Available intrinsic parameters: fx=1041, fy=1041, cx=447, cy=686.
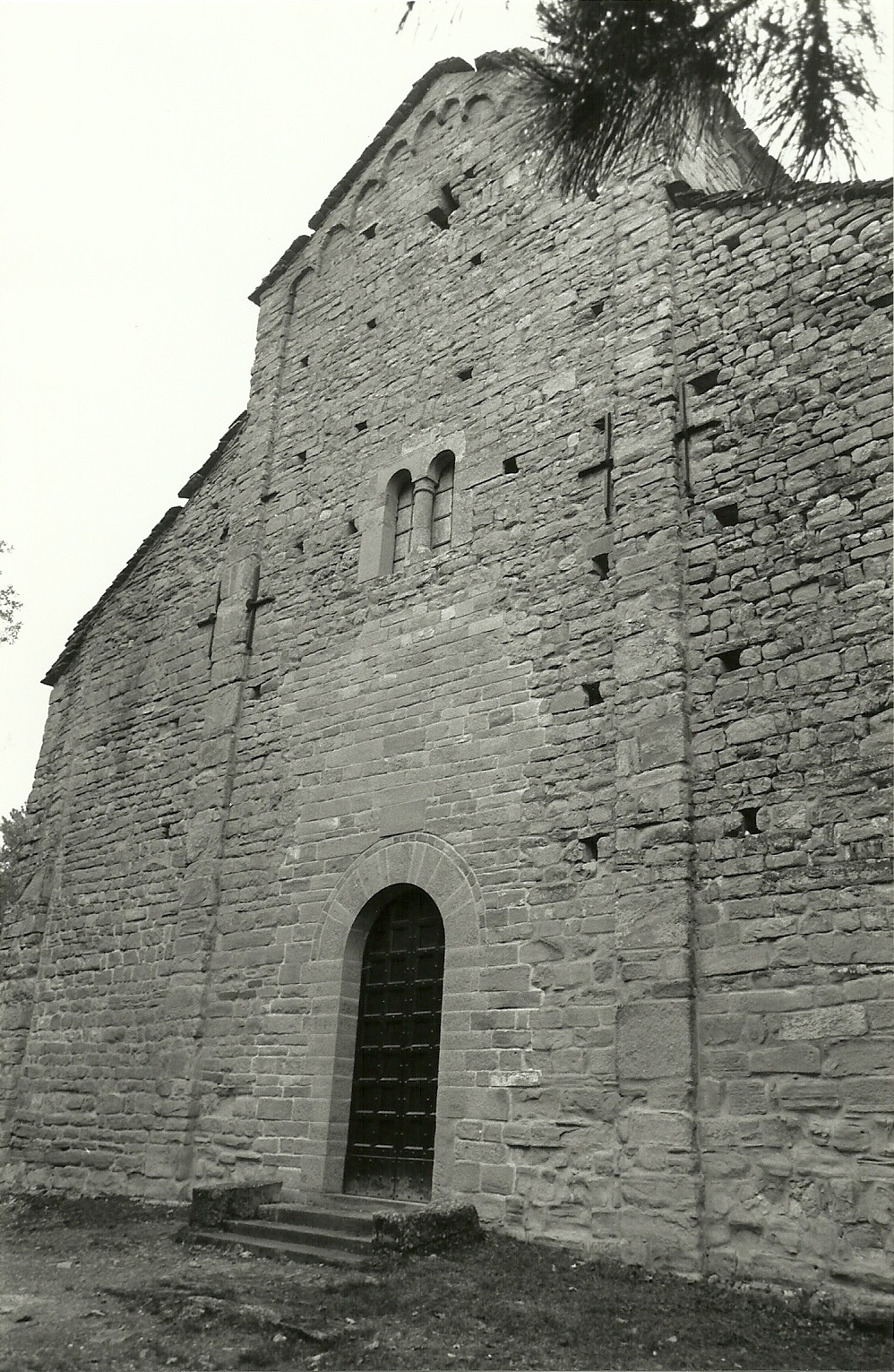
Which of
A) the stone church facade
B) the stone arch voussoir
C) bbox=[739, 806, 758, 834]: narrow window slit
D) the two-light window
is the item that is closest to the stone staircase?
the stone church facade

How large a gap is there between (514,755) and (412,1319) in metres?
3.82

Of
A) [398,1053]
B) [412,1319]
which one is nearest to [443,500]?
[398,1053]

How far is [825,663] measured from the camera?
6.45 metres

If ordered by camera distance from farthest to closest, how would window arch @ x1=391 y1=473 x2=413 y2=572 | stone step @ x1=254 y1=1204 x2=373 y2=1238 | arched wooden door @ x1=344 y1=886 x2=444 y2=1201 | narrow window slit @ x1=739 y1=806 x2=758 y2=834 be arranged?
window arch @ x1=391 y1=473 x2=413 y2=572 < arched wooden door @ x1=344 y1=886 x2=444 y2=1201 < stone step @ x1=254 y1=1204 x2=373 y2=1238 < narrow window slit @ x1=739 y1=806 x2=758 y2=834

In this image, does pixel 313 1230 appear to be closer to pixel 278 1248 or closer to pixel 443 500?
pixel 278 1248

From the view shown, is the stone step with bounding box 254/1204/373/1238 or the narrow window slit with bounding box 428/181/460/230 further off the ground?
the narrow window slit with bounding box 428/181/460/230

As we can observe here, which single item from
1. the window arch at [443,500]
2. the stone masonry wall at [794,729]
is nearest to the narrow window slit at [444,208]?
the window arch at [443,500]

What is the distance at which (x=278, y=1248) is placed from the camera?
6.77m

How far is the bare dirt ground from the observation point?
4.82m

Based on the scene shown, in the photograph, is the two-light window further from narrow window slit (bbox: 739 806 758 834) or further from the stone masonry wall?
narrow window slit (bbox: 739 806 758 834)

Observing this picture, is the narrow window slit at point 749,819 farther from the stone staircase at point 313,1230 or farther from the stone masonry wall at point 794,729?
the stone staircase at point 313,1230

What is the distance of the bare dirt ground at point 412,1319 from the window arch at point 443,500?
567cm

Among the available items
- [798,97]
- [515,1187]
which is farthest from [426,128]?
[515,1187]

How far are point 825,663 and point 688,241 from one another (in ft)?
13.1
